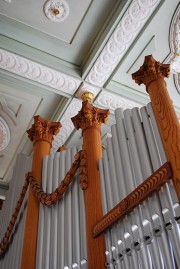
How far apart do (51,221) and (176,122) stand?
6.53 ft

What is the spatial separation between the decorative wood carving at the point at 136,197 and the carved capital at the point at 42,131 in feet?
7.51

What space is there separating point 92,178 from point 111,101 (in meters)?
2.36

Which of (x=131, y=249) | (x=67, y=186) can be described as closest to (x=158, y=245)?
(x=131, y=249)

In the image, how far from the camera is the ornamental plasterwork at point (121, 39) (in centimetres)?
467

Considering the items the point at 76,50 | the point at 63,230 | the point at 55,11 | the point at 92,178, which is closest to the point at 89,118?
the point at 92,178

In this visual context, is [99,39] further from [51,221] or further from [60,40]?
[51,221]

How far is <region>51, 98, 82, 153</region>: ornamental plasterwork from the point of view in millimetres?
5891

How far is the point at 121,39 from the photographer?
500 centimetres

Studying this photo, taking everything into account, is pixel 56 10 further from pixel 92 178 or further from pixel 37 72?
pixel 92 178

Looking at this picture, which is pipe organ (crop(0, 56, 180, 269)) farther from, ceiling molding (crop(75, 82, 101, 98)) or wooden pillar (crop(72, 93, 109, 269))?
ceiling molding (crop(75, 82, 101, 98))

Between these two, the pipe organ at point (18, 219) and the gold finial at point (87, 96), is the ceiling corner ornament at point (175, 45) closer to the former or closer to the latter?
the gold finial at point (87, 96)

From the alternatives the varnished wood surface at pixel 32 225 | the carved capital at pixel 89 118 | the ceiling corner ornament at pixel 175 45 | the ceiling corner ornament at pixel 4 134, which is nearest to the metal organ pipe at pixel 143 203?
the carved capital at pixel 89 118

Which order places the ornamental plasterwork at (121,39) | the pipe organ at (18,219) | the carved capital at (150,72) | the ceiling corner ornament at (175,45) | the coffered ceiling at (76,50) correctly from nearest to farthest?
1. the carved capital at (150,72)
2. the pipe organ at (18,219)
3. the ornamental plasterwork at (121,39)
4. the coffered ceiling at (76,50)
5. the ceiling corner ornament at (175,45)

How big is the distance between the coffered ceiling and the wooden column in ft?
4.15
